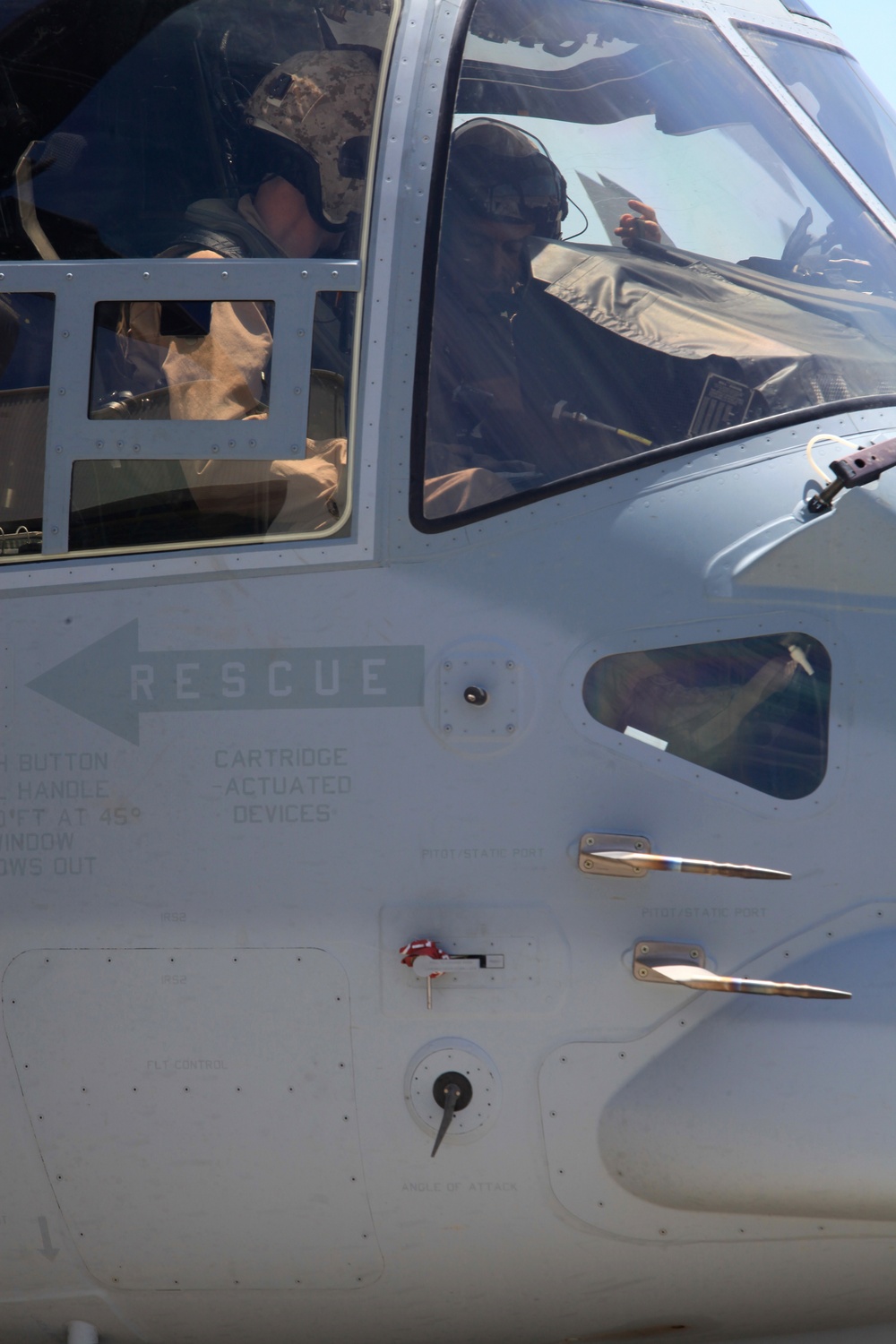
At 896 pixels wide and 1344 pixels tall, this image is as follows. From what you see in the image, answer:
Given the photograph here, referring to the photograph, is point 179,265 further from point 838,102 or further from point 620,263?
point 838,102

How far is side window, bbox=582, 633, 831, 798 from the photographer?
7.76 feet

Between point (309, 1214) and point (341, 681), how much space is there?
3.83ft

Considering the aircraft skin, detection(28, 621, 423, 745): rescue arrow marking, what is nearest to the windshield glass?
the aircraft skin

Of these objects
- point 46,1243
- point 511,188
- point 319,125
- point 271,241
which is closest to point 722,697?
point 511,188

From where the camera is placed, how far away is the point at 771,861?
2.33 metres

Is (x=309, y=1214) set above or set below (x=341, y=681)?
below

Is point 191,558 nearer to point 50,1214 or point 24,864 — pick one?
point 24,864

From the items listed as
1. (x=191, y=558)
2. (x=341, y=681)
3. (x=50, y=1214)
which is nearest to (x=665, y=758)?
(x=341, y=681)

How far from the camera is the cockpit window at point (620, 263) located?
2453 mm

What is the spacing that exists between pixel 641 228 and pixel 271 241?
899 millimetres

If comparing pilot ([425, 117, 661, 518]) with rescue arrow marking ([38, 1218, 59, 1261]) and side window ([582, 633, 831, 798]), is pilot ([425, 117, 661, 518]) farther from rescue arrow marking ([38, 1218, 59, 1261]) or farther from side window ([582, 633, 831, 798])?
rescue arrow marking ([38, 1218, 59, 1261])

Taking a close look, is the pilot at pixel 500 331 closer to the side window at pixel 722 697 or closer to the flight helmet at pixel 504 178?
the flight helmet at pixel 504 178

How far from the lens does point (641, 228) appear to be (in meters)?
2.65

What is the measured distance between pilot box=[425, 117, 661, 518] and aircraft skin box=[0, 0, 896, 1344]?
3.3 inches
